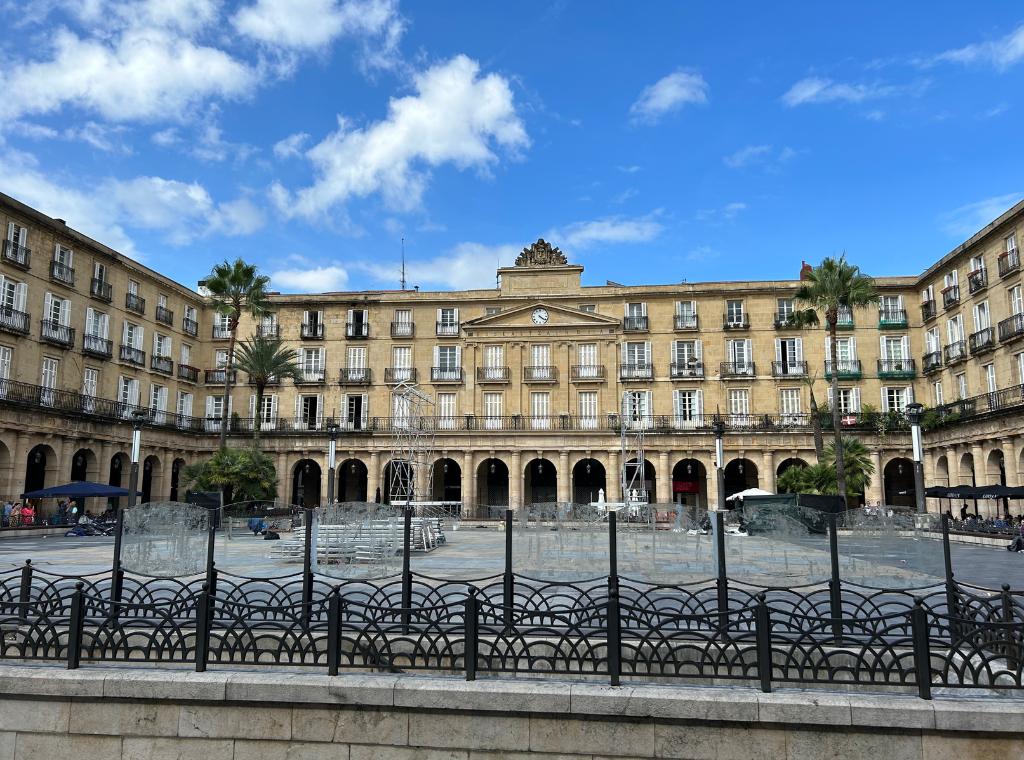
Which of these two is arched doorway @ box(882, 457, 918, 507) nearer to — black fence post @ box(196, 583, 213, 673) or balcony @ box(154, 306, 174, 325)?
balcony @ box(154, 306, 174, 325)

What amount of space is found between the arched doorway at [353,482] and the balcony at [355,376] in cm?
592

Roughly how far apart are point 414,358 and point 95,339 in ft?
59.4

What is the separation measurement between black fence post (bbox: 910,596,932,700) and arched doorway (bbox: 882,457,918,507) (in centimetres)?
4324

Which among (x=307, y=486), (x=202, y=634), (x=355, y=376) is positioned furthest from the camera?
(x=307, y=486)

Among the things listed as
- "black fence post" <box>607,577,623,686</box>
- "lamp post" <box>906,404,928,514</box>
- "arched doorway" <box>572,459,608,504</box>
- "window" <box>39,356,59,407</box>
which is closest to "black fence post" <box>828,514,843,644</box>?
"black fence post" <box>607,577,623,686</box>

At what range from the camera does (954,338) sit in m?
39.5

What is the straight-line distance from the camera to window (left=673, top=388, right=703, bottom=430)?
1757 inches

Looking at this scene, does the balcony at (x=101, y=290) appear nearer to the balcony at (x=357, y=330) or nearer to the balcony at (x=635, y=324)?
the balcony at (x=357, y=330)

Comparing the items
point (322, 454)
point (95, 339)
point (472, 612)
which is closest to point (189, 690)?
point (472, 612)

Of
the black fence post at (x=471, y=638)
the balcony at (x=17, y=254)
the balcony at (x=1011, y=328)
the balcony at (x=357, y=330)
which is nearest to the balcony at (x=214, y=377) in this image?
the balcony at (x=357, y=330)

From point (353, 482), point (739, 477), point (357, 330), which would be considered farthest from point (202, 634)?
point (739, 477)

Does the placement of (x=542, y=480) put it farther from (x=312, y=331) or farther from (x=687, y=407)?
(x=312, y=331)

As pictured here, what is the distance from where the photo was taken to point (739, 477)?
48688 mm

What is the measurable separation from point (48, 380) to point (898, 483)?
48359 mm
